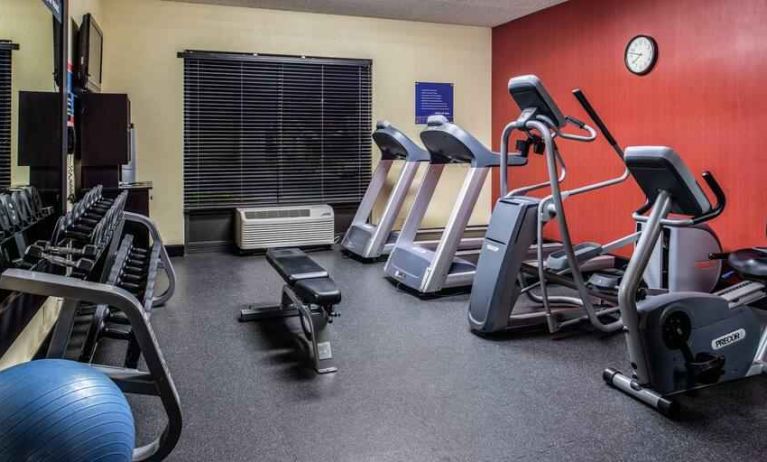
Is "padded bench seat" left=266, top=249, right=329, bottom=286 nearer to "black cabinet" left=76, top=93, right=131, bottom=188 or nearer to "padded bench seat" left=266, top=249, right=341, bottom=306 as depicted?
"padded bench seat" left=266, top=249, right=341, bottom=306

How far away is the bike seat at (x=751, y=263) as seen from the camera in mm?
2689

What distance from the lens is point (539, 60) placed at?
6395 millimetres

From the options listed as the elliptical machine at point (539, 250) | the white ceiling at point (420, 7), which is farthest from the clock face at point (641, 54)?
the elliptical machine at point (539, 250)

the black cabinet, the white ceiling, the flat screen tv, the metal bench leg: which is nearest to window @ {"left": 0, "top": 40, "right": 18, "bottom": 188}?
the metal bench leg

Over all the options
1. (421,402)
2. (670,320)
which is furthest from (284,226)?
(670,320)

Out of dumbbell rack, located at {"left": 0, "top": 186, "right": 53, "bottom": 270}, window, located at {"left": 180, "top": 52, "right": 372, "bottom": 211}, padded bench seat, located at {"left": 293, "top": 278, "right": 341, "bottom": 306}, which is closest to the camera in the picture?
dumbbell rack, located at {"left": 0, "top": 186, "right": 53, "bottom": 270}

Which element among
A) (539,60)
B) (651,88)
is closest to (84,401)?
(651,88)

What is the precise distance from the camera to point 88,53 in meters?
4.30

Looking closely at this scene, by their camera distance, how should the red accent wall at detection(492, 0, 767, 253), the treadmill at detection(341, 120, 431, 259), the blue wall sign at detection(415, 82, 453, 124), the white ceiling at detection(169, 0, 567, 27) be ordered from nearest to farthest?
1. the red accent wall at detection(492, 0, 767, 253)
2. the treadmill at detection(341, 120, 431, 259)
3. the white ceiling at detection(169, 0, 567, 27)
4. the blue wall sign at detection(415, 82, 453, 124)

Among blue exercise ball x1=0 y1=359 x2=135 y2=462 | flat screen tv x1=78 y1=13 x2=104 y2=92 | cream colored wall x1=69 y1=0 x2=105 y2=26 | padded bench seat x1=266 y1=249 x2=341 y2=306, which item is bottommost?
blue exercise ball x1=0 y1=359 x2=135 y2=462

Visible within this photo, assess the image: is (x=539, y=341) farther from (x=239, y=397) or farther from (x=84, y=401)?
(x=84, y=401)

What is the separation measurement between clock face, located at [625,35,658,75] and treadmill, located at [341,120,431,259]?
207cm

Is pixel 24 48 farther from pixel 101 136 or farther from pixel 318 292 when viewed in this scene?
pixel 101 136

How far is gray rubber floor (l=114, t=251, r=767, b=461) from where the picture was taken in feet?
7.06
